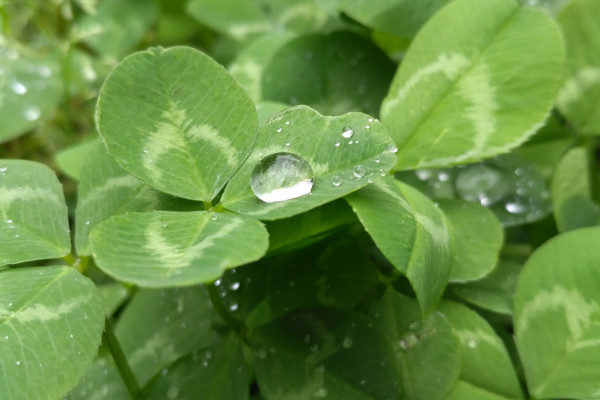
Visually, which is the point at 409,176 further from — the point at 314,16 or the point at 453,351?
the point at 314,16

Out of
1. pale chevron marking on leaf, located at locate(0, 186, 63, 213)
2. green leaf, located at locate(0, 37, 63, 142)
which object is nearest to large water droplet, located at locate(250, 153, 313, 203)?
pale chevron marking on leaf, located at locate(0, 186, 63, 213)

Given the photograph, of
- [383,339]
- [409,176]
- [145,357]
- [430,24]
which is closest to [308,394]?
[383,339]

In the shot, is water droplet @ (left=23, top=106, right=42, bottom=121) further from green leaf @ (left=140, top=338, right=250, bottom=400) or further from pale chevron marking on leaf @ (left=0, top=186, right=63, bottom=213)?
green leaf @ (left=140, top=338, right=250, bottom=400)

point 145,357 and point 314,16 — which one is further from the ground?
point 314,16

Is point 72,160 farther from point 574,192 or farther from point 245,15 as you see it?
point 574,192

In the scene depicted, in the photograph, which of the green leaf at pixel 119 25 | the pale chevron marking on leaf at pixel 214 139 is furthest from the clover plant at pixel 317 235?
the green leaf at pixel 119 25

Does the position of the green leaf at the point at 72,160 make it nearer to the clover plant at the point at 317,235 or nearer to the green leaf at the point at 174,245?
the clover plant at the point at 317,235
